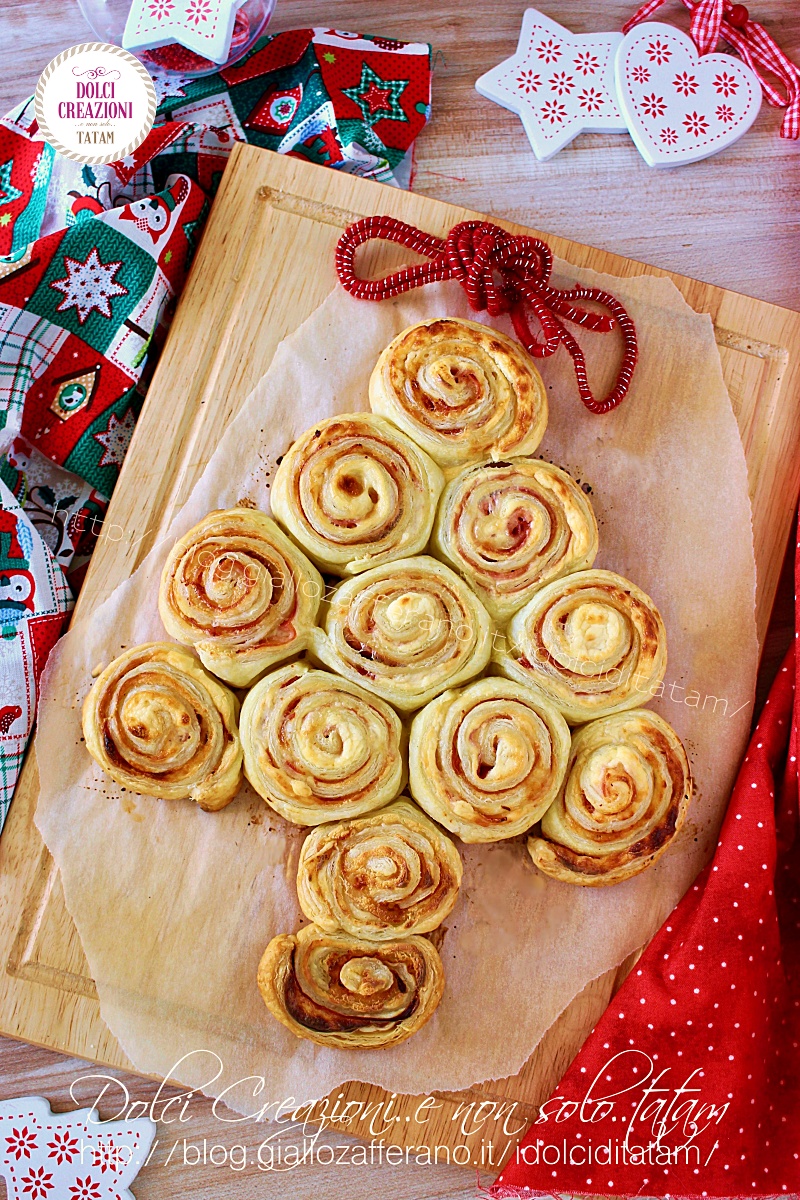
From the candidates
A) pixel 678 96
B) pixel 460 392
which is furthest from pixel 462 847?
pixel 678 96

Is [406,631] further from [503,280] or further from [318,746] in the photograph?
[503,280]

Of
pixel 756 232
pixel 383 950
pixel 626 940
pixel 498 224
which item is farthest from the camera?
pixel 756 232

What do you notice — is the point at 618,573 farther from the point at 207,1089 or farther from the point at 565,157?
the point at 207,1089

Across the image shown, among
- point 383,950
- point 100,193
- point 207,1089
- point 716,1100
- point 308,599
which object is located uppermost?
Result: point 100,193

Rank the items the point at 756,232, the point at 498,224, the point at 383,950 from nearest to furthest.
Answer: the point at 383,950, the point at 498,224, the point at 756,232

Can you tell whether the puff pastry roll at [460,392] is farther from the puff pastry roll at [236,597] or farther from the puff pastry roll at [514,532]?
the puff pastry roll at [236,597]

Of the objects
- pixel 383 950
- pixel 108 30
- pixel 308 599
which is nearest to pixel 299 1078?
pixel 383 950

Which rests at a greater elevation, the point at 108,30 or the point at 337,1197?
Result: the point at 108,30

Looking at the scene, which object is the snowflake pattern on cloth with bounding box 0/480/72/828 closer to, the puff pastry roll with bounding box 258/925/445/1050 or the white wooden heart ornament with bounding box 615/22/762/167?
the puff pastry roll with bounding box 258/925/445/1050
